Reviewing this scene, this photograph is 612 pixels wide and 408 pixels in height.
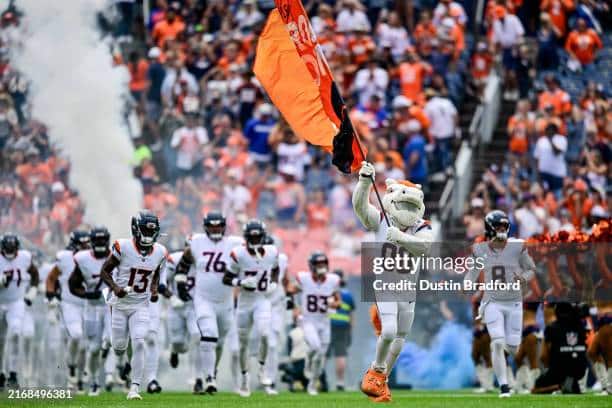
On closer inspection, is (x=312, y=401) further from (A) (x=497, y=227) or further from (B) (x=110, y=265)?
(A) (x=497, y=227)

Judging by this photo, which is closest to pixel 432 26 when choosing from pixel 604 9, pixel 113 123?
pixel 604 9

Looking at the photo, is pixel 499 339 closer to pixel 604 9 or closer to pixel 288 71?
pixel 288 71

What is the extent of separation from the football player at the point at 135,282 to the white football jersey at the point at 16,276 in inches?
149

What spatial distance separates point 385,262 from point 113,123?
13.0m

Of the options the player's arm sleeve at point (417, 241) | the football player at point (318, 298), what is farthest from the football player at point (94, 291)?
the player's arm sleeve at point (417, 241)

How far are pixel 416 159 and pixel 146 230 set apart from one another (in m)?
8.77

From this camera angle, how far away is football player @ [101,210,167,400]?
16.9 m

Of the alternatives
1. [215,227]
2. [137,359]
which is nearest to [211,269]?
[215,227]

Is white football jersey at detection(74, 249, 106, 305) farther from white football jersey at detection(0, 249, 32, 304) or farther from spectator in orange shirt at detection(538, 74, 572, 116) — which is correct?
spectator in orange shirt at detection(538, 74, 572, 116)

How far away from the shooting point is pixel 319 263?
21.8 meters

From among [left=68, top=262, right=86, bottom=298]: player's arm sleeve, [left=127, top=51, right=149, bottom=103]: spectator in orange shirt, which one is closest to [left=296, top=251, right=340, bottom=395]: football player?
[left=68, top=262, right=86, bottom=298]: player's arm sleeve

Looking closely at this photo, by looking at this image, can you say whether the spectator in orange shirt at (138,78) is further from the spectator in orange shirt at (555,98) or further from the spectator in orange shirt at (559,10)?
the spectator in orange shirt at (559,10)

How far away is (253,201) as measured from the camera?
82.8 feet

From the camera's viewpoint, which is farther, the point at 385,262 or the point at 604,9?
the point at 604,9
